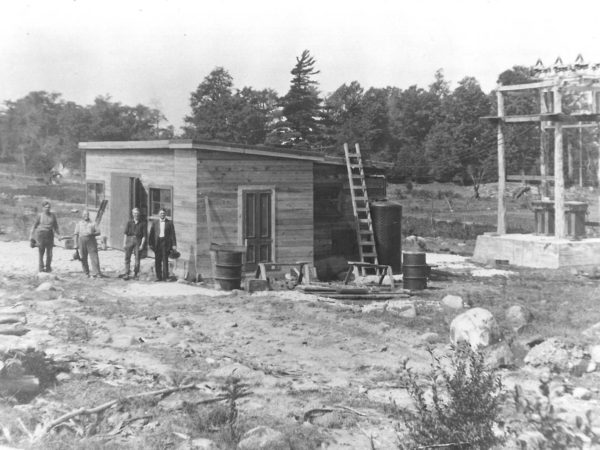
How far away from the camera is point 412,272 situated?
15172 millimetres

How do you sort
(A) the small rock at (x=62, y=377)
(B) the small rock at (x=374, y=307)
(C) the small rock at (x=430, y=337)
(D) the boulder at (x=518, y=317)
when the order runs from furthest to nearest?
(B) the small rock at (x=374, y=307) → (D) the boulder at (x=518, y=317) → (C) the small rock at (x=430, y=337) → (A) the small rock at (x=62, y=377)

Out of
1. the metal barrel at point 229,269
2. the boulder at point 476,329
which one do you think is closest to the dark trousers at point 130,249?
the metal barrel at point 229,269

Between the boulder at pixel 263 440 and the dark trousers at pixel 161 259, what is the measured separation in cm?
967

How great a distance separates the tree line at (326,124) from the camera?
56125mm

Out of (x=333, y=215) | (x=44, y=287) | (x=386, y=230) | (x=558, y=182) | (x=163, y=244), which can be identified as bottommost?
(x=44, y=287)

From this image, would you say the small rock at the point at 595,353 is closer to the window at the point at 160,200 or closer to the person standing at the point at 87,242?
the window at the point at 160,200

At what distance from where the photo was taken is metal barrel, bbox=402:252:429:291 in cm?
1512

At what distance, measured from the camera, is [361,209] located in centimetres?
1822

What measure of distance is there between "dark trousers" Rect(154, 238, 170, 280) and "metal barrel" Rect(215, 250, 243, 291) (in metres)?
1.58

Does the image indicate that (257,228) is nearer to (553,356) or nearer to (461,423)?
(553,356)

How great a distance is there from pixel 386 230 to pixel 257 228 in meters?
3.42

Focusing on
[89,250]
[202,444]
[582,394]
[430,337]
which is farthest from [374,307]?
[202,444]

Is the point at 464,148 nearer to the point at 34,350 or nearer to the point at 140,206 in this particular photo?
the point at 140,206

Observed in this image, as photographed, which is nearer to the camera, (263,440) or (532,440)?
(532,440)
